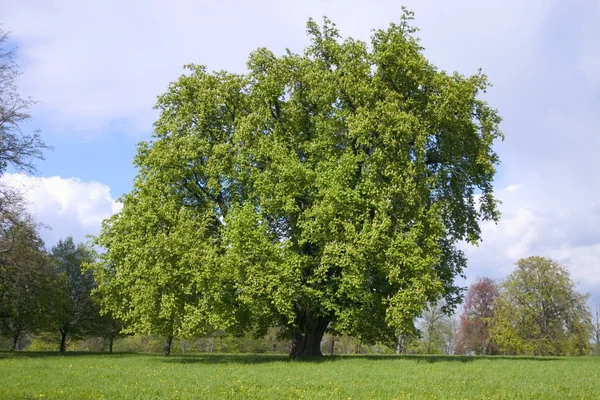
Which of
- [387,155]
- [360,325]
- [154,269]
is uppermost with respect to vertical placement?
[387,155]

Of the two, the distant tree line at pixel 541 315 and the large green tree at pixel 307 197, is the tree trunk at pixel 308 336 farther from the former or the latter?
the distant tree line at pixel 541 315

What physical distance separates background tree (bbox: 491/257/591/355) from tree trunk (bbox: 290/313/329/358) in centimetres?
3766

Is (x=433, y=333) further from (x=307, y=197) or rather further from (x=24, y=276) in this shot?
(x=24, y=276)

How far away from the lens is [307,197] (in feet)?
100

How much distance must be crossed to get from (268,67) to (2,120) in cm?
1544

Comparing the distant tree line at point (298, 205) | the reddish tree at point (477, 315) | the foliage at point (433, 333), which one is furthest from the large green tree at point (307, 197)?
the reddish tree at point (477, 315)

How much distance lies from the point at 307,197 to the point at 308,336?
9251 millimetres

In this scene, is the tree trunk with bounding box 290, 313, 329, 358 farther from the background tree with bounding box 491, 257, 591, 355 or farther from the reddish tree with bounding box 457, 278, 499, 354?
the reddish tree with bounding box 457, 278, 499, 354

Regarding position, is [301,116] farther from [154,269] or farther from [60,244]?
[60,244]

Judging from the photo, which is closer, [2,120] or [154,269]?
[2,120]

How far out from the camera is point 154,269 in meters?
28.5

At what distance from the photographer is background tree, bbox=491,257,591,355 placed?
199 ft

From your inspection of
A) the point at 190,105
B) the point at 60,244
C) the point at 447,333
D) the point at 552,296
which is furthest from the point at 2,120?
the point at 447,333

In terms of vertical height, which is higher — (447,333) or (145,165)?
(145,165)
